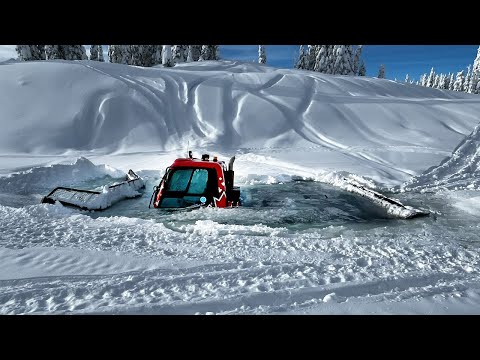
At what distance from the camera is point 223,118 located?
1808cm

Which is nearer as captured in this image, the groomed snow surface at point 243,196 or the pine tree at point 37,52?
the groomed snow surface at point 243,196

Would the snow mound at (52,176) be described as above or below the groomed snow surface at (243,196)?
below

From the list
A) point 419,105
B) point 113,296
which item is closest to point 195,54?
point 419,105

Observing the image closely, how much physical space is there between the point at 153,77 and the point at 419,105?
56.6ft

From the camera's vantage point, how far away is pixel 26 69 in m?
18.8

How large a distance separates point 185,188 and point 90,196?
212cm

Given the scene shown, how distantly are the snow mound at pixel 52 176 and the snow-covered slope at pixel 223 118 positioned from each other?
2.27 m

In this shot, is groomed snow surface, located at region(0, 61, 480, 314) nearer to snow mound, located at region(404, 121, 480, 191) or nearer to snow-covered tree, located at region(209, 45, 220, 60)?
snow mound, located at region(404, 121, 480, 191)

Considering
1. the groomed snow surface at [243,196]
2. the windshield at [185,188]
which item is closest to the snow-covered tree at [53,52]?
the groomed snow surface at [243,196]

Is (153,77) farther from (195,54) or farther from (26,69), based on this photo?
(195,54)

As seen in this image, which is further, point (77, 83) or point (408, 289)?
point (77, 83)

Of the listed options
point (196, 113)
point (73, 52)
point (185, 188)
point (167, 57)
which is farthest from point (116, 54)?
point (185, 188)

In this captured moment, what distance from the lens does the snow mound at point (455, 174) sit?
31.8ft

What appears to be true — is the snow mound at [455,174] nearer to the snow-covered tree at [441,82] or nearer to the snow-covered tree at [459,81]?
the snow-covered tree at [459,81]
